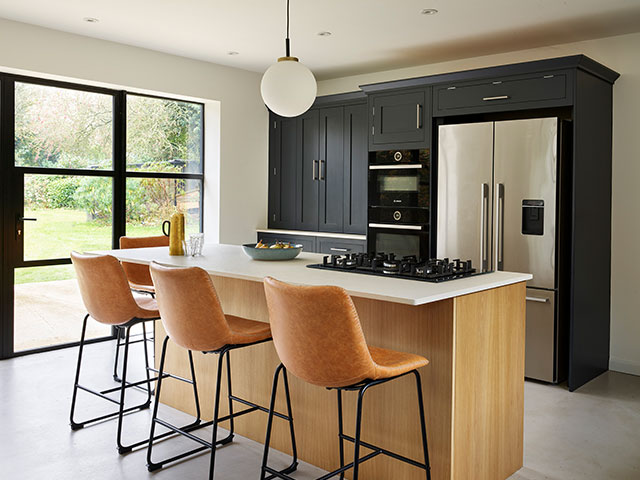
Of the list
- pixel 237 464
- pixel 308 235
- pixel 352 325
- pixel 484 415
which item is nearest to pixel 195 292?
pixel 352 325

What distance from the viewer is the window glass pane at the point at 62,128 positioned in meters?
4.51

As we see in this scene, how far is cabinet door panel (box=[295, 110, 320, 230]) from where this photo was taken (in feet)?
19.1

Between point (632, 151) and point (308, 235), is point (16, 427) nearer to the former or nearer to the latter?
point (308, 235)

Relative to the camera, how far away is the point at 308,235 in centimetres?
572

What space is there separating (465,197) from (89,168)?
310 centimetres

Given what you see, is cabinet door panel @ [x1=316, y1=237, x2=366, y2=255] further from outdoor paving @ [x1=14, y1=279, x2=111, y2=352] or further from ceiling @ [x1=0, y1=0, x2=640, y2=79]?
outdoor paving @ [x1=14, y1=279, x2=111, y2=352]

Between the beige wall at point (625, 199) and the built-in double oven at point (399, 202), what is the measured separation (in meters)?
1.40

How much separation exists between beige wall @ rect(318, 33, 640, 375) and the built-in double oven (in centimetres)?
140

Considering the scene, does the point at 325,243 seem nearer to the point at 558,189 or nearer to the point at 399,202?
the point at 399,202

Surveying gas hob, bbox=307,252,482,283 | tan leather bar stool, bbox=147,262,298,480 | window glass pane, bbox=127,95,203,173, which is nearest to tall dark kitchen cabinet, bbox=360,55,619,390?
gas hob, bbox=307,252,482,283

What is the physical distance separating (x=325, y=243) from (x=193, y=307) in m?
3.28

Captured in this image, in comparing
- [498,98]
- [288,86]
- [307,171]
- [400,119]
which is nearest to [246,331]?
[288,86]

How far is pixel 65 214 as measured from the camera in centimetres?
478

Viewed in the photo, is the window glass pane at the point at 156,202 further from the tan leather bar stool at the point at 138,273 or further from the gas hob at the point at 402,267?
the gas hob at the point at 402,267
